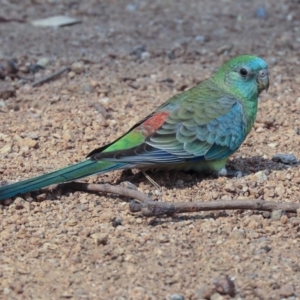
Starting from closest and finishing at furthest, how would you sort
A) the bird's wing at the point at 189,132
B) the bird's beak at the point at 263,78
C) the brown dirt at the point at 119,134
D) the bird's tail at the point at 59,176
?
the brown dirt at the point at 119,134 < the bird's tail at the point at 59,176 < the bird's wing at the point at 189,132 < the bird's beak at the point at 263,78

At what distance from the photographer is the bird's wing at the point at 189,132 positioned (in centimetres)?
503

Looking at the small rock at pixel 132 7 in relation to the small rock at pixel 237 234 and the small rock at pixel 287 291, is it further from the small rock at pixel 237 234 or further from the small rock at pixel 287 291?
the small rock at pixel 287 291

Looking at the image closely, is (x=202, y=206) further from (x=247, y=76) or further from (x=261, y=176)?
(x=247, y=76)

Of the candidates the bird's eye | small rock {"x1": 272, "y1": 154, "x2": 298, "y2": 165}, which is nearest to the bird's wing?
the bird's eye

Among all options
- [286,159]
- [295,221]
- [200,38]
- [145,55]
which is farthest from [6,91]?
[295,221]

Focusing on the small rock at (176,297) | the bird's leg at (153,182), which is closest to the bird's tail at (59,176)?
the bird's leg at (153,182)

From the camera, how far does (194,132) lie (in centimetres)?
519

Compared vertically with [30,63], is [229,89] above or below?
above

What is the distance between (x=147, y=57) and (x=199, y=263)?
4166 millimetres

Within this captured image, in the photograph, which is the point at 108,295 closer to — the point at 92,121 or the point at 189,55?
the point at 92,121

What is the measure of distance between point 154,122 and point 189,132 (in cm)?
24

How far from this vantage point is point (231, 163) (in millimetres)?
5586

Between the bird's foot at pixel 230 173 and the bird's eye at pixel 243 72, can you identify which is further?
the bird's eye at pixel 243 72

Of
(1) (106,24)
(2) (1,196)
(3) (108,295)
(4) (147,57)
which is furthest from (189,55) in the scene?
(3) (108,295)
